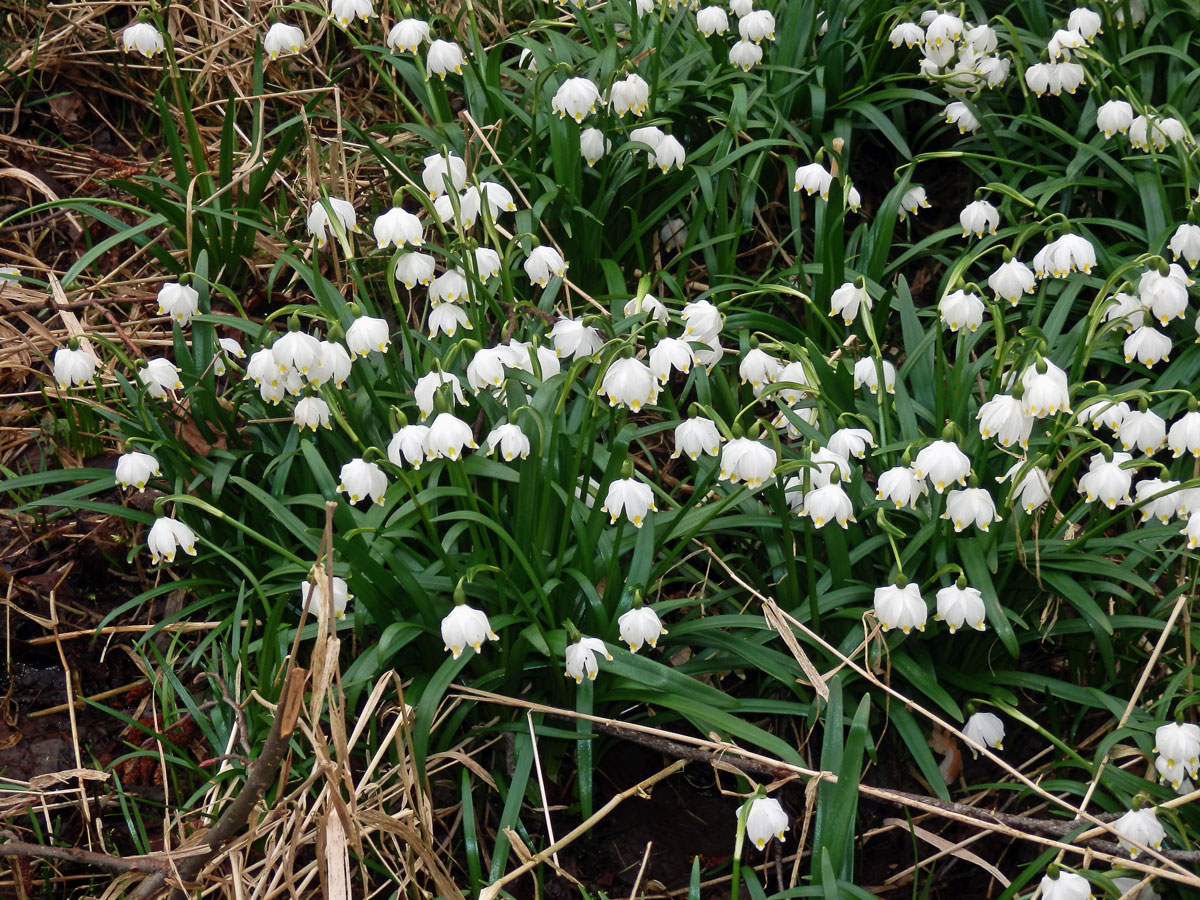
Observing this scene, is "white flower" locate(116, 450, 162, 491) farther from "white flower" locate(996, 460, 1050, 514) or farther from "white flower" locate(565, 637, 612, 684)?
"white flower" locate(996, 460, 1050, 514)

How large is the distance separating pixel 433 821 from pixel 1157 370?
2407 millimetres

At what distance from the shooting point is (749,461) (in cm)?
225

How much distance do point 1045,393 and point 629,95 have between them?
1.61 metres

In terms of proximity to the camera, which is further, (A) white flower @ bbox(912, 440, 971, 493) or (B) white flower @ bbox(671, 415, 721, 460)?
(B) white flower @ bbox(671, 415, 721, 460)

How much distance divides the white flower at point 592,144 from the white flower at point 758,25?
0.62 meters

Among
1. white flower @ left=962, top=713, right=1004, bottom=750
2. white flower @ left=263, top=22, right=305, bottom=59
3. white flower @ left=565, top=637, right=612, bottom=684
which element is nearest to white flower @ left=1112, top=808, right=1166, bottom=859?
white flower @ left=962, top=713, right=1004, bottom=750

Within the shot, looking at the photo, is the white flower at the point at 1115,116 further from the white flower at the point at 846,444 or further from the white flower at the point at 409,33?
the white flower at the point at 409,33

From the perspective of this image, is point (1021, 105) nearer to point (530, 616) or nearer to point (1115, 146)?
point (1115, 146)

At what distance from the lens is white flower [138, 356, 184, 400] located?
2.70 metres

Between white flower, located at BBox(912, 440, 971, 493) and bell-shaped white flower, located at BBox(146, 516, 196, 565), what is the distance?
1.58 metres

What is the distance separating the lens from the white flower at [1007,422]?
2314 millimetres

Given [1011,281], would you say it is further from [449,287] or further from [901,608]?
[449,287]

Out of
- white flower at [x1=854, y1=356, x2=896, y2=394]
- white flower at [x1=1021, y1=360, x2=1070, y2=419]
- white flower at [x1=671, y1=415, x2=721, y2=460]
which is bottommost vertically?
white flower at [x1=854, y1=356, x2=896, y2=394]

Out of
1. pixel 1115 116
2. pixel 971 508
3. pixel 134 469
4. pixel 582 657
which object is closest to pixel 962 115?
pixel 1115 116
